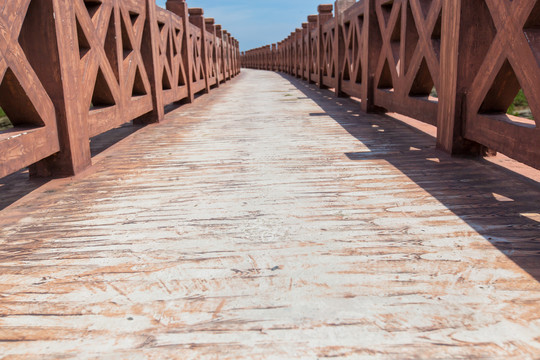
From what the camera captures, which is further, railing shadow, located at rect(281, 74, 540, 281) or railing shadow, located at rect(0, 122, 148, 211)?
railing shadow, located at rect(0, 122, 148, 211)

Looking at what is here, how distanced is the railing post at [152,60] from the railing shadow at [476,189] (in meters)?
2.74

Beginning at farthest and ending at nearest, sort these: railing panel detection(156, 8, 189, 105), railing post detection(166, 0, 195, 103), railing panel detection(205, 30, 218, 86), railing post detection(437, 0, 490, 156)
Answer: railing panel detection(205, 30, 218, 86) < railing post detection(166, 0, 195, 103) < railing panel detection(156, 8, 189, 105) < railing post detection(437, 0, 490, 156)

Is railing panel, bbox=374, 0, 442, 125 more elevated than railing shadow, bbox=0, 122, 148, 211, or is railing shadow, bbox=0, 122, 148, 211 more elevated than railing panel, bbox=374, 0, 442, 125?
railing panel, bbox=374, 0, 442, 125

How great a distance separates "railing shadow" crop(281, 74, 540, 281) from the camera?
6.20 ft

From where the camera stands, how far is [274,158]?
3598 mm

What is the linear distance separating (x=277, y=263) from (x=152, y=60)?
475 centimetres

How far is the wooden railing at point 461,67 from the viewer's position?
8.16ft

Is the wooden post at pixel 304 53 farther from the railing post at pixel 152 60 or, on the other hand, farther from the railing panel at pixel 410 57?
the railing post at pixel 152 60

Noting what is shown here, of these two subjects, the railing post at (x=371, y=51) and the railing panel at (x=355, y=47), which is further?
the railing panel at (x=355, y=47)

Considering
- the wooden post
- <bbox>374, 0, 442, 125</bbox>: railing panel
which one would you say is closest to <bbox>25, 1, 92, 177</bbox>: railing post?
<bbox>374, 0, 442, 125</bbox>: railing panel

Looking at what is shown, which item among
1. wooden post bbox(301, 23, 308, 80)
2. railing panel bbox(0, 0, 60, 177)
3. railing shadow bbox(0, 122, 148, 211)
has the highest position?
wooden post bbox(301, 23, 308, 80)

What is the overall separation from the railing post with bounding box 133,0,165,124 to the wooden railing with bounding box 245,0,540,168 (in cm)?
279

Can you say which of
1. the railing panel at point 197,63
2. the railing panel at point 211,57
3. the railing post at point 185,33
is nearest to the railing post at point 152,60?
the railing post at point 185,33

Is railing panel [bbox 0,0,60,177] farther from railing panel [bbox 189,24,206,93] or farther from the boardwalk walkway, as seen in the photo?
railing panel [bbox 189,24,206,93]
